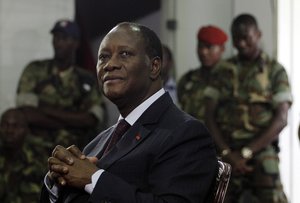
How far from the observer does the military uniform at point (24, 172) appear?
6.73m

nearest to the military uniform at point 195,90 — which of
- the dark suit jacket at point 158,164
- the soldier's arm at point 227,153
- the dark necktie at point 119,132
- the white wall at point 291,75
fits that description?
the soldier's arm at point 227,153

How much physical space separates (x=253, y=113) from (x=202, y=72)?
2.29ft

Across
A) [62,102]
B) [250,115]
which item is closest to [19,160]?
[62,102]

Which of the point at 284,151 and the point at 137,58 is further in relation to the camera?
the point at 284,151

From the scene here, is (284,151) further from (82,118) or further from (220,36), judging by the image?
(82,118)

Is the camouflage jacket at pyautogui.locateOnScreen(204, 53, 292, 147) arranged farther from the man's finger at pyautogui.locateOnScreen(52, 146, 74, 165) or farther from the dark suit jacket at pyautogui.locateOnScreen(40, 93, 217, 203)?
the man's finger at pyautogui.locateOnScreen(52, 146, 74, 165)

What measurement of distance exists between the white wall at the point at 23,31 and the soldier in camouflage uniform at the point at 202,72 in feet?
4.26

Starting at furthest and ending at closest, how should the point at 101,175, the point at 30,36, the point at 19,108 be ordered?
1. the point at 30,36
2. the point at 19,108
3. the point at 101,175

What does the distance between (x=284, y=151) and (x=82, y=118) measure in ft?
5.86

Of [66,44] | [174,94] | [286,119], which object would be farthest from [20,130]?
[286,119]

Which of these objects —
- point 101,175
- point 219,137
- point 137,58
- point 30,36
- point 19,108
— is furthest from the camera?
point 30,36

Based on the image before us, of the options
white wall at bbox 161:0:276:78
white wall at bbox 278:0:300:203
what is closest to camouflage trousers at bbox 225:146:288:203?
white wall at bbox 278:0:300:203

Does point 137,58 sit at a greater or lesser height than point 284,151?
greater

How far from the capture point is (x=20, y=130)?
699 centimetres
